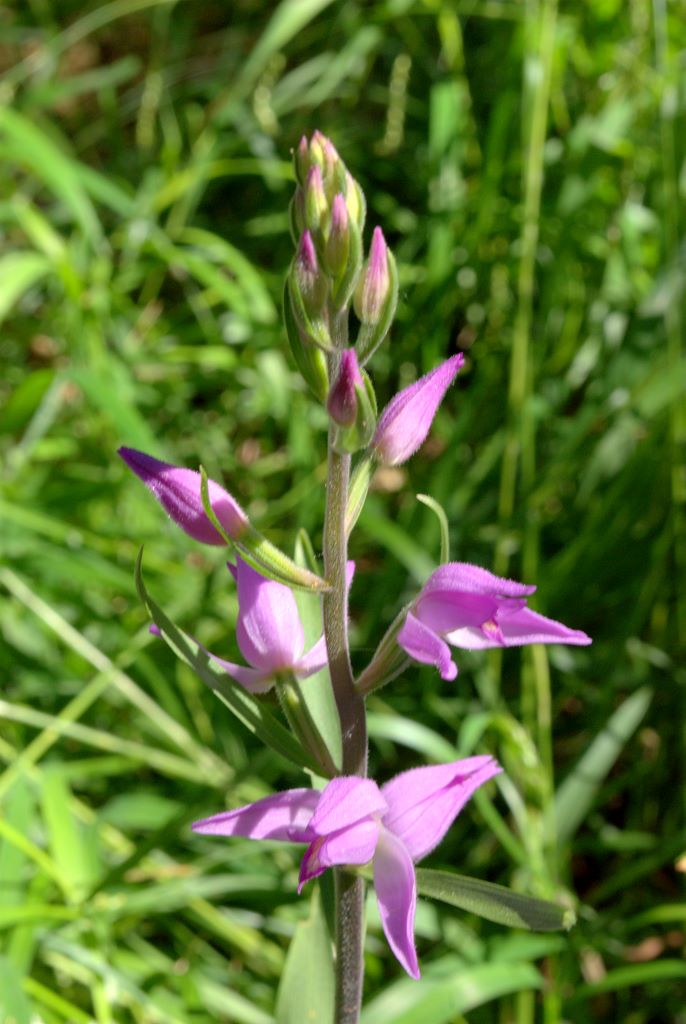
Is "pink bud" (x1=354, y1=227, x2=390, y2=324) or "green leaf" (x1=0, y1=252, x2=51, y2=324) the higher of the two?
"pink bud" (x1=354, y1=227, x2=390, y2=324)

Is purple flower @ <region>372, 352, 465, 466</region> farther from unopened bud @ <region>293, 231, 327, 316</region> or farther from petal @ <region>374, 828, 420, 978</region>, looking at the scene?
petal @ <region>374, 828, 420, 978</region>

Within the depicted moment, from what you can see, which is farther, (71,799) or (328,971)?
(71,799)

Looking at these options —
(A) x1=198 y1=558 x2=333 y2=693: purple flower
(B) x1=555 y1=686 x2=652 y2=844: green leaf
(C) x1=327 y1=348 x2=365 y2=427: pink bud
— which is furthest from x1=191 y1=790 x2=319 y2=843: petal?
(B) x1=555 y1=686 x2=652 y2=844: green leaf

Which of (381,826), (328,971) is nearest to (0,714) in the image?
(328,971)

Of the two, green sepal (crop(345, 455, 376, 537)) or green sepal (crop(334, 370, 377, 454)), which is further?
green sepal (crop(345, 455, 376, 537))

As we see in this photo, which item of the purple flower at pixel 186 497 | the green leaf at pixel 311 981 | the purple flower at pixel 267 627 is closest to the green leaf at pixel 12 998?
the green leaf at pixel 311 981

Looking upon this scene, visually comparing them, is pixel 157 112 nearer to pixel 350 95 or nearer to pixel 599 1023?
pixel 350 95

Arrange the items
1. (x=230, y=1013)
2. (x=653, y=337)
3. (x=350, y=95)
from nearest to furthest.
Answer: (x=230, y=1013)
(x=653, y=337)
(x=350, y=95)

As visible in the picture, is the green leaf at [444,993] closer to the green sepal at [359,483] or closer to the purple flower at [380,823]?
the purple flower at [380,823]
